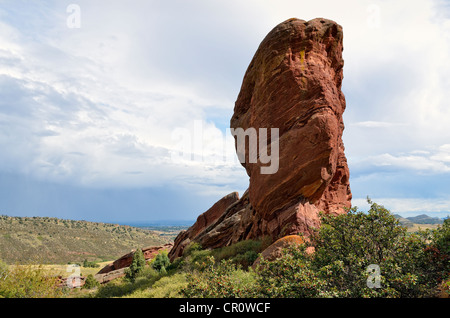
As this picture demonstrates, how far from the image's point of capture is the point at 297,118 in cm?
1909

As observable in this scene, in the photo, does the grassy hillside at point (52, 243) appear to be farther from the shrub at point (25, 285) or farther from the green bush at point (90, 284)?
the shrub at point (25, 285)

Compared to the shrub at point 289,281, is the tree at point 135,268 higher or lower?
lower

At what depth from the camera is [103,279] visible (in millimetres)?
43562

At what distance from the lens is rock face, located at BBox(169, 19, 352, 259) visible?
60.3 feet

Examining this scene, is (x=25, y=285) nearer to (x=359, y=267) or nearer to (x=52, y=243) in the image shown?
(x=359, y=267)

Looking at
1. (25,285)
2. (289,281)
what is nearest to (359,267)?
(289,281)

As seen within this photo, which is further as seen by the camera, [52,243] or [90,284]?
[52,243]

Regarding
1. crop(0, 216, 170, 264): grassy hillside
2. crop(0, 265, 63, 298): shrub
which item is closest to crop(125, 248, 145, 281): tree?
crop(0, 265, 63, 298): shrub

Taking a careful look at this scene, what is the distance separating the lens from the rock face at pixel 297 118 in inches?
723

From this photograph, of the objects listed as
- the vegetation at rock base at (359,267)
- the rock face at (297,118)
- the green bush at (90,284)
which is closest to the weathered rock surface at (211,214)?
the green bush at (90,284)

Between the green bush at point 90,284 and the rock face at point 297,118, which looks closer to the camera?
the rock face at point 297,118

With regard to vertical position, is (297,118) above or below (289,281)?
above
